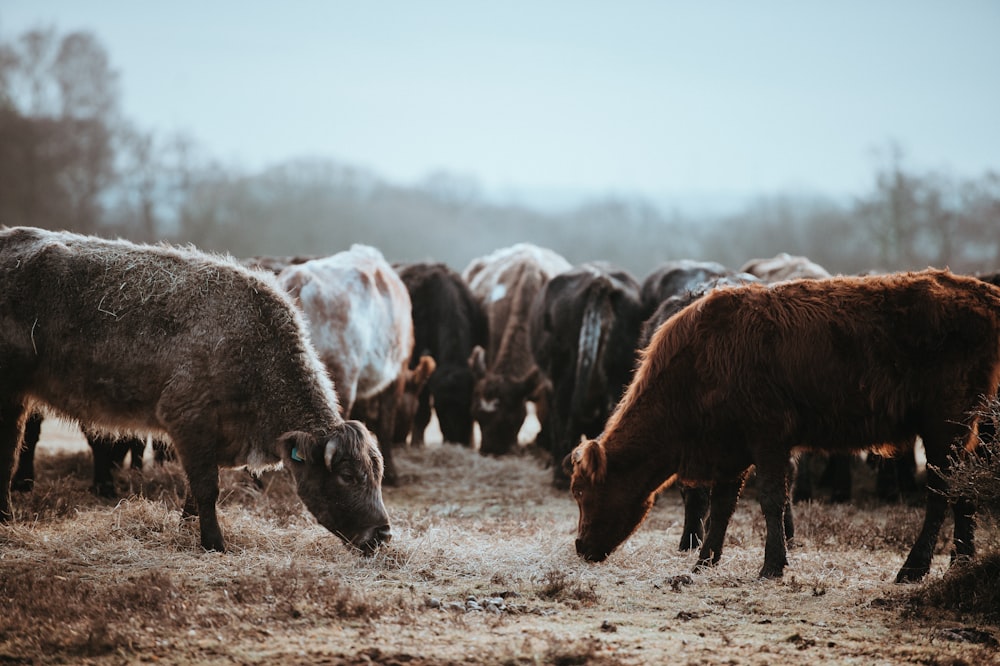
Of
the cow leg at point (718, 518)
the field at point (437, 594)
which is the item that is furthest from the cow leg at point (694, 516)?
the cow leg at point (718, 518)

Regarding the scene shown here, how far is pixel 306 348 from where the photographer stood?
7.06 meters

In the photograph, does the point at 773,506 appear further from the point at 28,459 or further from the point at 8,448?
the point at 28,459

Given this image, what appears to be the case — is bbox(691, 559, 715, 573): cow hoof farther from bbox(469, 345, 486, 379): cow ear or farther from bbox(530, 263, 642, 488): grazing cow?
bbox(469, 345, 486, 379): cow ear

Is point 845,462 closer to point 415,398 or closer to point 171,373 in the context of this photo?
point 415,398

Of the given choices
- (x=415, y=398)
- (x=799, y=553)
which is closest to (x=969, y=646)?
(x=799, y=553)

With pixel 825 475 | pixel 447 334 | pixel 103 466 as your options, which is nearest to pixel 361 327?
pixel 103 466

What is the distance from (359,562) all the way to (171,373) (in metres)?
1.83

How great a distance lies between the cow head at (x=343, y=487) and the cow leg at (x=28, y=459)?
3.50m

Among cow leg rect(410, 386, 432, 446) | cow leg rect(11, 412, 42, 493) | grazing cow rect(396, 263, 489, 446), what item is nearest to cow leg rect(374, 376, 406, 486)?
grazing cow rect(396, 263, 489, 446)

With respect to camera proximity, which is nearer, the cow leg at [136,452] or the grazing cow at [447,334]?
the cow leg at [136,452]

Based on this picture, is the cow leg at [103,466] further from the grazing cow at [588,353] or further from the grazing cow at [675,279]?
the grazing cow at [675,279]

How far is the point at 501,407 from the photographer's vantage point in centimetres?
1309

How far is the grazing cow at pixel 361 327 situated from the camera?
9.73m

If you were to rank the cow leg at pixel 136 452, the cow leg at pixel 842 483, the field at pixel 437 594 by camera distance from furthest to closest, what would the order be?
the cow leg at pixel 842 483 → the cow leg at pixel 136 452 → the field at pixel 437 594
